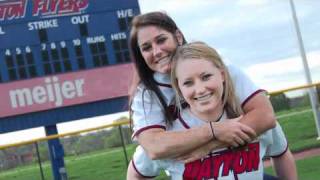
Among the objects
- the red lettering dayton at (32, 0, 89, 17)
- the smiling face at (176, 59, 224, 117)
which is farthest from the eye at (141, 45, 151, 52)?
the red lettering dayton at (32, 0, 89, 17)

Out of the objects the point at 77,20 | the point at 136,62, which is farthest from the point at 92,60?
the point at 136,62

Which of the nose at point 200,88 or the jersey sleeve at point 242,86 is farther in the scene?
the jersey sleeve at point 242,86

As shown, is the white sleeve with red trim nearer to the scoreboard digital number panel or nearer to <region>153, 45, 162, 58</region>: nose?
<region>153, 45, 162, 58</region>: nose

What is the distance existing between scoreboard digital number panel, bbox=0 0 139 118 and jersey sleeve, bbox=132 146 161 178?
9149 mm

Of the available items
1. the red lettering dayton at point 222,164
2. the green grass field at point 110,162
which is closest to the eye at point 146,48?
the red lettering dayton at point 222,164

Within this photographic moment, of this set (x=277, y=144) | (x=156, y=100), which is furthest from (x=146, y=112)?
(x=277, y=144)

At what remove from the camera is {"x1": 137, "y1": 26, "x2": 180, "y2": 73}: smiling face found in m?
1.50

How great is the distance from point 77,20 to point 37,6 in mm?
827

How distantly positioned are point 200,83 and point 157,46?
0.21 metres

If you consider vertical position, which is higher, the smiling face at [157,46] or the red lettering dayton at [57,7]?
the red lettering dayton at [57,7]

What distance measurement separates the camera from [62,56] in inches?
420

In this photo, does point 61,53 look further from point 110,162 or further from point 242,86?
point 242,86

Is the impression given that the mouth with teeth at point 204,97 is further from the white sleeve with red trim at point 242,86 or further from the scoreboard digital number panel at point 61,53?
the scoreboard digital number panel at point 61,53

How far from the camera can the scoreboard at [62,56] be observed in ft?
34.4
